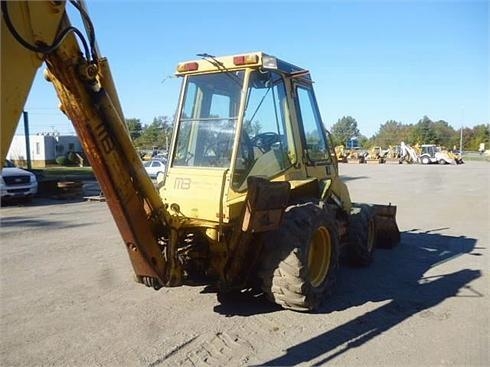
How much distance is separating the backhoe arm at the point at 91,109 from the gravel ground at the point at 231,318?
695 mm

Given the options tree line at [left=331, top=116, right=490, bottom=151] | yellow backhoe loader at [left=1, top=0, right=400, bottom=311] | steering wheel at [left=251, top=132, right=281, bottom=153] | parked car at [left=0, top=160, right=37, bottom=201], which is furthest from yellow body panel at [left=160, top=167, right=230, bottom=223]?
tree line at [left=331, top=116, right=490, bottom=151]

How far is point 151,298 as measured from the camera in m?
5.58

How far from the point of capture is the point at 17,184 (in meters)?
15.5

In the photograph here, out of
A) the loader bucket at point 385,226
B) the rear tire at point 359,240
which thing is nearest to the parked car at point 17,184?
the loader bucket at point 385,226

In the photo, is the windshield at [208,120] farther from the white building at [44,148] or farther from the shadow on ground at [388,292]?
the white building at [44,148]

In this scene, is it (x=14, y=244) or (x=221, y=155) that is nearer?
(x=221, y=155)

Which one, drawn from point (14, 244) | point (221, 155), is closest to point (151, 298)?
point (221, 155)

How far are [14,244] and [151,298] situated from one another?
4468mm

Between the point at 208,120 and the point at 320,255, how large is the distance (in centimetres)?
207

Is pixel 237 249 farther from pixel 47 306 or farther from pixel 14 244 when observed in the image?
pixel 14 244

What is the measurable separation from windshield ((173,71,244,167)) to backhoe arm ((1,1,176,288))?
961 millimetres

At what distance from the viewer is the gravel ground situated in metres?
4.14

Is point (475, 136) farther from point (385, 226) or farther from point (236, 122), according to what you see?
point (236, 122)

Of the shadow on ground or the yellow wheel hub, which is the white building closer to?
the yellow wheel hub
